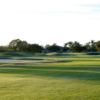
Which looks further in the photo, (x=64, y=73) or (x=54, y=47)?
(x=54, y=47)

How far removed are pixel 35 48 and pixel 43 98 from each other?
120 metres

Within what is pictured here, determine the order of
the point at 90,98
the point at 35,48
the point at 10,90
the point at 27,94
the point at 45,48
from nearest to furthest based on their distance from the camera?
the point at 90,98, the point at 27,94, the point at 10,90, the point at 35,48, the point at 45,48

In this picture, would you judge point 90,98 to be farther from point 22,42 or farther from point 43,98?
point 22,42

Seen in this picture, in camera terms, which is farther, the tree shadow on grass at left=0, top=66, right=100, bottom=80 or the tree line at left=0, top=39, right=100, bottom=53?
the tree line at left=0, top=39, right=100, bottom=53

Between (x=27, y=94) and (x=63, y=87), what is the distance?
2.26 m

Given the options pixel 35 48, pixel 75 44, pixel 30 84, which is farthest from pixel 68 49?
pixel 30 84

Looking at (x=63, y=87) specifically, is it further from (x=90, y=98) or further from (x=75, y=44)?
(x=75, y=44)

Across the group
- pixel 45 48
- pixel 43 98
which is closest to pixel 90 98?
pixel 43 98

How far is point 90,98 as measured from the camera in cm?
1270

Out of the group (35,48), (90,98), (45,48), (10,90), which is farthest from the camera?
(45,48)

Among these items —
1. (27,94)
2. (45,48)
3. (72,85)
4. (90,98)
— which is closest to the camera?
(90,98)

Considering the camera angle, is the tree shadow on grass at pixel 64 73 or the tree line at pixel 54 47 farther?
the tree line at pixel 54 47

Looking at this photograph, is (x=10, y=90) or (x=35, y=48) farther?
(x=35, y=48)

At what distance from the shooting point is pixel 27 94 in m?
13.6
